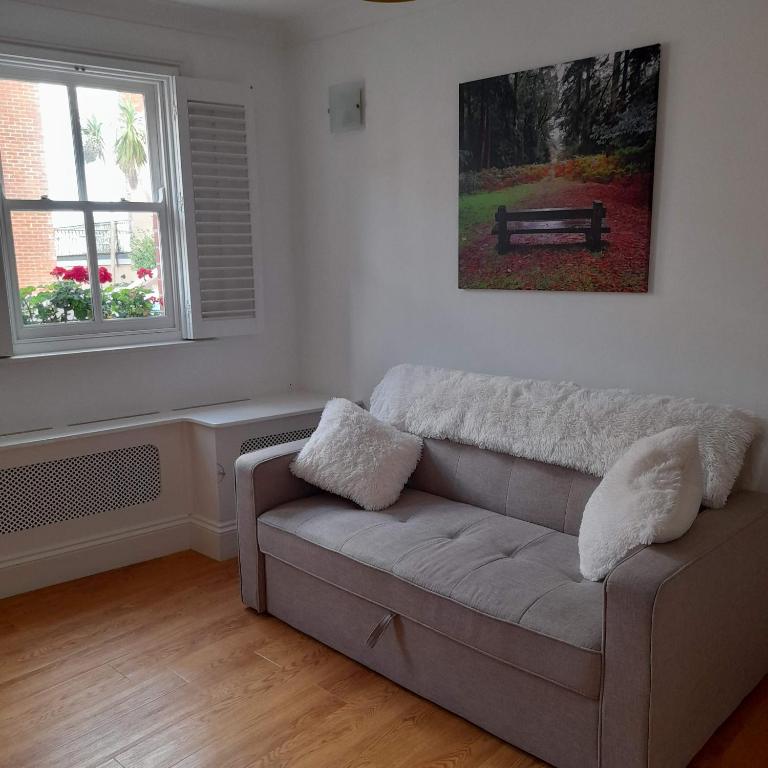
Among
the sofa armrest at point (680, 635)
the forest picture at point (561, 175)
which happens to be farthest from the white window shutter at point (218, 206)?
the sofa armrest at point (680, 635)

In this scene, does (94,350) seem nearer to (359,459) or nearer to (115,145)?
(115,145)

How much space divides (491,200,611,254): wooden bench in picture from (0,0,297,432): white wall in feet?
4.53

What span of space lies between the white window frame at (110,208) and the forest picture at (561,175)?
140 centimetres

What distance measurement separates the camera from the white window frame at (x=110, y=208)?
2.99 metres

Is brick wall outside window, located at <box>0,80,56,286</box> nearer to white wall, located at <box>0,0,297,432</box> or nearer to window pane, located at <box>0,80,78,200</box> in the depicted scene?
window pane, located at <box>0,80,78,200</box>

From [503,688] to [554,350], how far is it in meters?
1.36

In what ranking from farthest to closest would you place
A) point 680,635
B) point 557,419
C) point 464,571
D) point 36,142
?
point 36,142 → point 557,419 → point 464,571 → point 680,635

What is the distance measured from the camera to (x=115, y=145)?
3264mm

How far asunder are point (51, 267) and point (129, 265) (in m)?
→ 0.35

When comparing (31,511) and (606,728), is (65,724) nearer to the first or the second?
(31,511)

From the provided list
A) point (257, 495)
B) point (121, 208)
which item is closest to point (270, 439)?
point (257, 495)

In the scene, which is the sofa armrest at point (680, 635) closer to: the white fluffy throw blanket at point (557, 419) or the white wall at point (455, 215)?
the white fluffy throw blanket at point (557, 419)

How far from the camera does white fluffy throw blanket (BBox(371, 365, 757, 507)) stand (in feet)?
7.06

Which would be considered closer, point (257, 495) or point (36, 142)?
point (257, 495)
